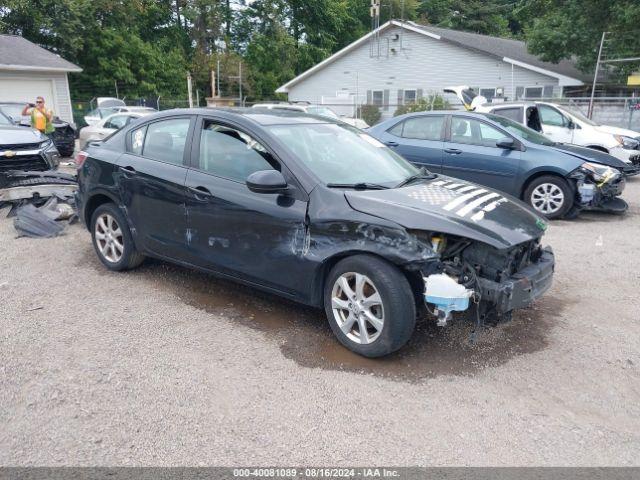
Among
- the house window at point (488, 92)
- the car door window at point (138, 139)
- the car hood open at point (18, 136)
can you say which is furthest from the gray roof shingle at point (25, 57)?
the car door window at point (138, 139)

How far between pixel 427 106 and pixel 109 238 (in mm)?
21127

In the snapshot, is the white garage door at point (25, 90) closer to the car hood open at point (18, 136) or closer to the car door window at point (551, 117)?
the car hood open at point (18, 136)

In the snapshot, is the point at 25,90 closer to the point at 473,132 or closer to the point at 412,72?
the point at 412,72

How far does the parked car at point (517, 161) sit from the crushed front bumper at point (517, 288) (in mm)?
4455

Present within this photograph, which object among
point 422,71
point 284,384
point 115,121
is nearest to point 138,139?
point 284,384

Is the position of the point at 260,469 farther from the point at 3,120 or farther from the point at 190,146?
the point at 3,120

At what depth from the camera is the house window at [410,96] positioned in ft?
95.0

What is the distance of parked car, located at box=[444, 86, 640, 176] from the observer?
1165 cm

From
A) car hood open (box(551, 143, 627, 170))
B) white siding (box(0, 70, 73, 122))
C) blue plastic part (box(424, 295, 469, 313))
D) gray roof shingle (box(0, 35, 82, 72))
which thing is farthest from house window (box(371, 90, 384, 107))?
blue plastic part (box(424, 295, 469, 313))

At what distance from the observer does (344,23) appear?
4731 centimetres

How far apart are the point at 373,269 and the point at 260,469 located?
144cm

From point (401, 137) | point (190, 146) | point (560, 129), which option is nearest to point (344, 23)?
point (560, 129)

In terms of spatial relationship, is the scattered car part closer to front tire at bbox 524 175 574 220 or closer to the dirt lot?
the dirt lot

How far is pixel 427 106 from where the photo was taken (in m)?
24.6
